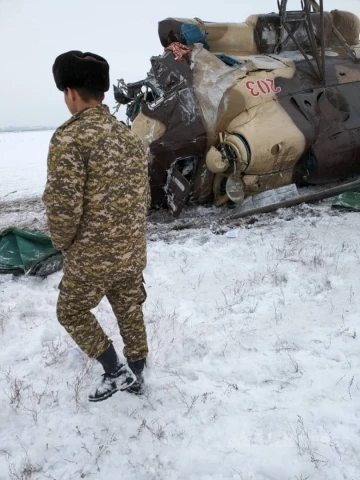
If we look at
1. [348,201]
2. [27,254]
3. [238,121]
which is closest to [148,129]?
[238,121]

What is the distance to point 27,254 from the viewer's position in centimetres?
536

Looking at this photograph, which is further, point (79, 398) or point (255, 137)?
point (255, 137)

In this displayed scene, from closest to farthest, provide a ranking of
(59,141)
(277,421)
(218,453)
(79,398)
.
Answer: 1. (59,141)
2. (218,453)
3. (277,421)
4. (79,398)

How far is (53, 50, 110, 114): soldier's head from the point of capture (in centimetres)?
215

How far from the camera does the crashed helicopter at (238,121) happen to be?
23.5 ft

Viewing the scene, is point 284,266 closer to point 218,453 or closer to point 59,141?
point 218,453

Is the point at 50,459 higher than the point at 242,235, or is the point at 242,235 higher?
the point at 50,459

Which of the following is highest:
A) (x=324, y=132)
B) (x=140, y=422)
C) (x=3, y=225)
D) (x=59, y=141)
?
(x=59, y=141)

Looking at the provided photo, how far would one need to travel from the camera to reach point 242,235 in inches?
242

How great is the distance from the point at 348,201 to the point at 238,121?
250 cm

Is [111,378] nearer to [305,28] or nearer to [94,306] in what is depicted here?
[94,306]

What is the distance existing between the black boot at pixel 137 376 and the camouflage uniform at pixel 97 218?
0.39ft

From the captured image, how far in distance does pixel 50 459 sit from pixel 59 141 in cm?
194

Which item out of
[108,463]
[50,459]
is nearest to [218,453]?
[108,463]
